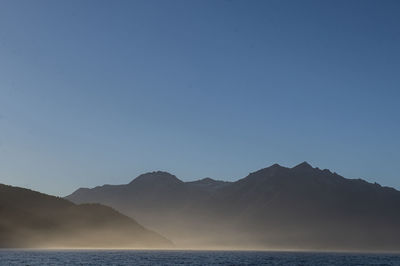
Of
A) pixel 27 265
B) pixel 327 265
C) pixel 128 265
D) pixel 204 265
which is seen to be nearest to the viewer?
pixel 27 265

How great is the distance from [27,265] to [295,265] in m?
80.8

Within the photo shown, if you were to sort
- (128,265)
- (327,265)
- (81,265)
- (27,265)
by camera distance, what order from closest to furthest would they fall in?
(27,265), (81,265), (128,265), (327,265)

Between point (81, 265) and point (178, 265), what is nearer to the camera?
point (81, 265)

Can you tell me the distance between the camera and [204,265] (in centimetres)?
14100

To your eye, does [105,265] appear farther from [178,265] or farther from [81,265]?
[178,265]

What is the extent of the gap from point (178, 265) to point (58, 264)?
33.4m

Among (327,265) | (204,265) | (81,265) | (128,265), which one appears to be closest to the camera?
(81,265)

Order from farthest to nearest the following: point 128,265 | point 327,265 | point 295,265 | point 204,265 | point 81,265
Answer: point 327,265 < point 295,265 < point 204,265 < point 128,265 < point 81,265

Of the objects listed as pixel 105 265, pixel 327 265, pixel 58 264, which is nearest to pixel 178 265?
pixel 105 265

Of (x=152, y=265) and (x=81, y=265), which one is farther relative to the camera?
(x=152, y=265)

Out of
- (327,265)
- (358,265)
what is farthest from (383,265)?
(327,265)

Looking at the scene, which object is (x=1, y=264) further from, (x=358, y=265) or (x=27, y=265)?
(x=358, y=265)

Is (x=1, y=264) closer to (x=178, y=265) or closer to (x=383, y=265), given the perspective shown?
(x=178, y=265)

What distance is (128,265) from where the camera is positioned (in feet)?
430
